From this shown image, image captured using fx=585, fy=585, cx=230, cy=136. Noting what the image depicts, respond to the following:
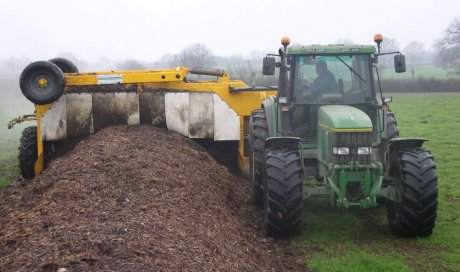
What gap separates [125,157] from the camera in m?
8.54

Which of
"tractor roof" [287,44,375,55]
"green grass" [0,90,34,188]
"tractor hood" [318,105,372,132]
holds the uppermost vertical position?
"tractor roof" [287,44,375,55]

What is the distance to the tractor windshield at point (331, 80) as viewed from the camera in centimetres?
819

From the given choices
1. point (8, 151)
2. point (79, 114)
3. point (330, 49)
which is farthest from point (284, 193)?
point (8, 151)

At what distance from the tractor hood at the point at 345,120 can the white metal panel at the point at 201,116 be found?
3.87 m

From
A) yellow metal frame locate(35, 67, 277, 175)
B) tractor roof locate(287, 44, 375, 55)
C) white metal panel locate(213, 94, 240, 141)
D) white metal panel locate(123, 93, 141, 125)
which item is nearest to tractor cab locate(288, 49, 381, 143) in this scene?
tractor roof locate(287, 44, 375, 55)

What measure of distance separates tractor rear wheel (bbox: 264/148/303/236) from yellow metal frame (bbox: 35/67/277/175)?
3797 mm

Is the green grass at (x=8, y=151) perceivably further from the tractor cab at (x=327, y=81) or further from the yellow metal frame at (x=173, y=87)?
the tractor cab at (x=327, y=81)

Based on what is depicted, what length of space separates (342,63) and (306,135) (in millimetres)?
1131

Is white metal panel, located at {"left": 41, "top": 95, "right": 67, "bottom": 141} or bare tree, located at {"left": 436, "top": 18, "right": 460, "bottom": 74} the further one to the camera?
bare tree, located at {"left": 436, "top": 18, "right": 460, "bottom": 74}

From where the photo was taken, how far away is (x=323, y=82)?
8.21 meters

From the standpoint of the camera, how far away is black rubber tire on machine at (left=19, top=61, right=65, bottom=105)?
1063cm

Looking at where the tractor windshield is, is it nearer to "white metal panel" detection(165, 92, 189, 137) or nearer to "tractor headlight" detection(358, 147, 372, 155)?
"tractor headlight" detection(358, 147, 372, 155)

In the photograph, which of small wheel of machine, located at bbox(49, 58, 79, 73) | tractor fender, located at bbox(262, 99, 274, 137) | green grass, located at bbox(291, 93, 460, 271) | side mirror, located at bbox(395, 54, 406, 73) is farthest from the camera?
small wheel of machine, located at bbox(49, 58, 79, 73)

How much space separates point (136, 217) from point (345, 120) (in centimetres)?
287
